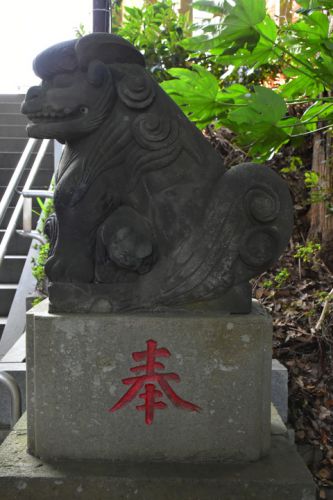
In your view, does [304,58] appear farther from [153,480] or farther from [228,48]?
[153,480]

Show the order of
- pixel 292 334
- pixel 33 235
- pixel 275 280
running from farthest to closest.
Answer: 1. pixel 33 235
2. pixel 275 280
3. pixel 292 334

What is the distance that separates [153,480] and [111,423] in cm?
24

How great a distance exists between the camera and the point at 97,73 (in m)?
1.94

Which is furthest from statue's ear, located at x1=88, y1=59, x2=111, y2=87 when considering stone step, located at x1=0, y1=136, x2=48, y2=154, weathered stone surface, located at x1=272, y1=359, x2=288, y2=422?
stone step, located at x1=0, y1=136, x2=48, y2=154

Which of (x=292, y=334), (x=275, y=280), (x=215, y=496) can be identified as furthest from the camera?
(x=275, y=280)

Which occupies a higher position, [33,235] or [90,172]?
[90,172]

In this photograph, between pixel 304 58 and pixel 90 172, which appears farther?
pixel 90 172

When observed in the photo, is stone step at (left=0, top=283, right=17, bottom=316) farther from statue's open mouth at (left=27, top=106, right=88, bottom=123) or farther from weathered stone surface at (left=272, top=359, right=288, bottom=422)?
statue's open mouth at (left=27, top=106, right=88, bottom=123)

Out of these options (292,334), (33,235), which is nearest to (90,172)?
(292,334)

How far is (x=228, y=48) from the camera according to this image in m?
1.81

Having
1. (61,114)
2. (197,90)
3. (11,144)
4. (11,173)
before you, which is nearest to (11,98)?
(11,144)

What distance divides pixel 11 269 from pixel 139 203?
11.0ft

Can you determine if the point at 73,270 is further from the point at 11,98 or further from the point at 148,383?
the point at 11,98

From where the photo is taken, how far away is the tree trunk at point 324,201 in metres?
4.14
